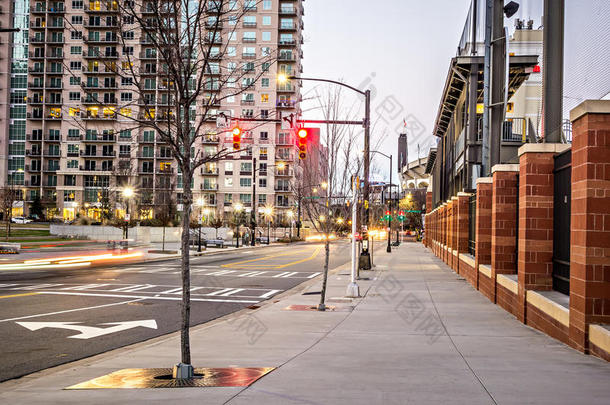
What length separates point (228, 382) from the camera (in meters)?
7.04

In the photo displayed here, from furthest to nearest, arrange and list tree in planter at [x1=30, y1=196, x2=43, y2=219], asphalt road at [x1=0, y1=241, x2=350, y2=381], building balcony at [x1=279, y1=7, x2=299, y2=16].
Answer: tree in planter at [x1=30, y1=196, x2=43, y2=219], building balcony at [x1=279, y1=7, x2=299, y2=16], asphalt road at [x1=0, y1=241, x2=350, y2=381]

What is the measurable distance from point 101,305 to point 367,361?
1023cm

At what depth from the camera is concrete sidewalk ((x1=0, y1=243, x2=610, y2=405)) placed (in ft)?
20.6

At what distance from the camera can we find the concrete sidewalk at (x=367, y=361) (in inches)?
248

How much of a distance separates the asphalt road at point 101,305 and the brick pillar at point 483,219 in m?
7.26

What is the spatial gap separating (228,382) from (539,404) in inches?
141

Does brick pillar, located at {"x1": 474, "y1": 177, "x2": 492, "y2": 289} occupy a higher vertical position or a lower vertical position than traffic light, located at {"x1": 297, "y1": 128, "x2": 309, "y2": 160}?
lower

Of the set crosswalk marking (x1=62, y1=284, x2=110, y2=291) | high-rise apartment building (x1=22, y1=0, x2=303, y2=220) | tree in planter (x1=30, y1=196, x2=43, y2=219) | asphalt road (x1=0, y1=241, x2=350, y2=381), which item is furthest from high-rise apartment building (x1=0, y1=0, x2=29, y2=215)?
crosswalk marking (x1=62, y1=284, x2=110, y2=291)

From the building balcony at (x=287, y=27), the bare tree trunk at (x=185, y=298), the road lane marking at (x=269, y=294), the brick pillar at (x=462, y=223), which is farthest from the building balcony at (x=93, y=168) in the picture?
the bare tree trunk at (x=185, y=298)

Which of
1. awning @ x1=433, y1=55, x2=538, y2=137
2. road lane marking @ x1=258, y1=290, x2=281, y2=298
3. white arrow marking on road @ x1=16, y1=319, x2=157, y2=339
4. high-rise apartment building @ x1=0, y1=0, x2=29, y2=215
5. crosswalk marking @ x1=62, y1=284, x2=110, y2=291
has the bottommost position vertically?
road lane marking @ x1=258, y1=290, x2=281, y2=298

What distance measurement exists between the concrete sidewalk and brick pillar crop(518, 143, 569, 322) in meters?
1.19

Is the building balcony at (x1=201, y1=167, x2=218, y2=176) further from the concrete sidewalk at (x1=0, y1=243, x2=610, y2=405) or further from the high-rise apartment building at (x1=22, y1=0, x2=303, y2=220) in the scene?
the concrete sidewalk at (x1=0, y1=243, x2=610, y2=405)

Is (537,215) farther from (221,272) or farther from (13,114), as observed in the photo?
(13,114)

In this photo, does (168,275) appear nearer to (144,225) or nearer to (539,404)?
(539,404)
